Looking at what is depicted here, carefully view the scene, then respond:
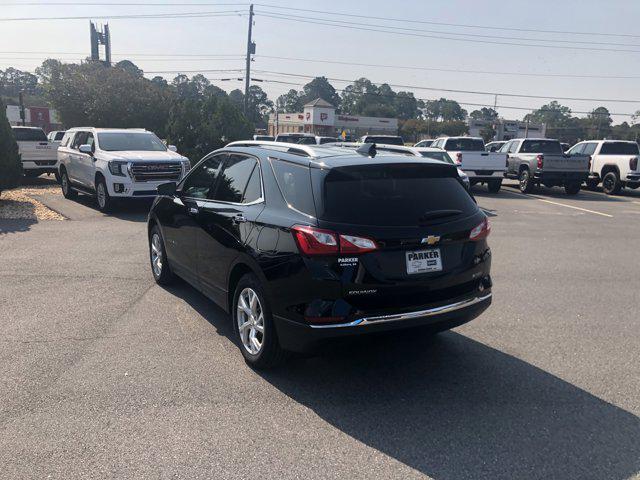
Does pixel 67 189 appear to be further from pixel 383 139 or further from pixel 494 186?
pixel 494 186

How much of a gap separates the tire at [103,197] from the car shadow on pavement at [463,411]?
9282 mm

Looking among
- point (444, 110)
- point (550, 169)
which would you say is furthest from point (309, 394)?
point (444, 110)

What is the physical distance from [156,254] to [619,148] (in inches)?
786

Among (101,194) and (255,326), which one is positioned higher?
(255,326)

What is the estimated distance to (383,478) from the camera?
310cm

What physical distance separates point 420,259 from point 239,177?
1921 mm

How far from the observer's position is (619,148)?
69.2 feet

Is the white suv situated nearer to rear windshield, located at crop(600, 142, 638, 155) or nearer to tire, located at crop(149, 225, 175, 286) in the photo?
tire, located at crop(149, 225, 175, 286)

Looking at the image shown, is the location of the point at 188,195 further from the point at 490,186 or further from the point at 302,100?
the point at 302,100

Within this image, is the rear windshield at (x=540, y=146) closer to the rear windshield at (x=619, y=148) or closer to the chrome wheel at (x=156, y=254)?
the rear windshield at (x=619, y=148)

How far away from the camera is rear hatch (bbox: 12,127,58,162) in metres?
18.5

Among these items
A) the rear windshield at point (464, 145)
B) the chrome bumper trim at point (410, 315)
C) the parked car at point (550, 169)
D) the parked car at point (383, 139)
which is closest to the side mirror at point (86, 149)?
the chrome bumper trim at point (410, 315)

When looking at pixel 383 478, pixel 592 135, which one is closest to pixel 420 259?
pixel 383 478

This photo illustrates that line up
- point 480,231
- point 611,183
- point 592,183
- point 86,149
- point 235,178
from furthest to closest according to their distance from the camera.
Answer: point 592,183 → point 611,183 → point 86,149 → point 235,178 → point 480,231
